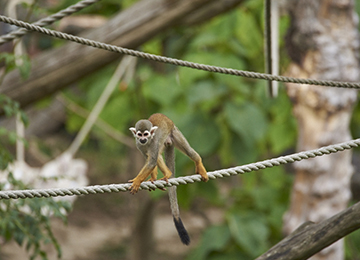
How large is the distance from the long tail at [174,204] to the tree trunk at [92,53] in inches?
47.4

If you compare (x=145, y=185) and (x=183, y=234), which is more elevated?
(x=145, y=185)

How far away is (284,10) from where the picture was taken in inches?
96.3

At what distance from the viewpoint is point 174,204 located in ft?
4.39

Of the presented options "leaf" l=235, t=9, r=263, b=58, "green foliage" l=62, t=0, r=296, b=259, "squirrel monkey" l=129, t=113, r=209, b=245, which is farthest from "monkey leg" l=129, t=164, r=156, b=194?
"leaf" l=235, t=9, r=263, b=58

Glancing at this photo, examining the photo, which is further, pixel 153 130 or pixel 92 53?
pixel 92 53

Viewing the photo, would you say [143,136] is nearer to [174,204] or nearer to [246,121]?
[174,204]

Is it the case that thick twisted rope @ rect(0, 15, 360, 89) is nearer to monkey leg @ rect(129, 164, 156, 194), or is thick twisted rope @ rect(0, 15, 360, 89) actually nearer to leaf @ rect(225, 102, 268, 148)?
monkey leg @ rect(129, 164, 156, 194)

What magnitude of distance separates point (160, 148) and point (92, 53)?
1313 mm

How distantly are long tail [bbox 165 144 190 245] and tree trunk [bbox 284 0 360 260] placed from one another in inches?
45.6

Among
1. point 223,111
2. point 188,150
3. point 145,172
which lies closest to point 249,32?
point 223,111

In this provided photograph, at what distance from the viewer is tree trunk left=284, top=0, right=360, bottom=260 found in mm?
2277

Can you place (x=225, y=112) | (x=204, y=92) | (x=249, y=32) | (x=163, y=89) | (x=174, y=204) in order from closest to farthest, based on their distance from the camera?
(x=174, y=204) → (x=204, y=92) → (x=225, y=112) → (x=163, y=89) → (x=249, y=32)

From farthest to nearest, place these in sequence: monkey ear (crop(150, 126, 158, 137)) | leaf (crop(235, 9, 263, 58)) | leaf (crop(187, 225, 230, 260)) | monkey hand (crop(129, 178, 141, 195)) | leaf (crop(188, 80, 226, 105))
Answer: leaf (crop(235, 9, 263, 58)) → leaf (crop(187, 225, 230, 260)) → leaf (crop(188, 80, 226, 105)) → monkey ear (crop(150, 126, 158, 137)) → monkey hand (crop(129, 178, 141, 195))

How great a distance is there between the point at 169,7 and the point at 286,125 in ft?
3.25
